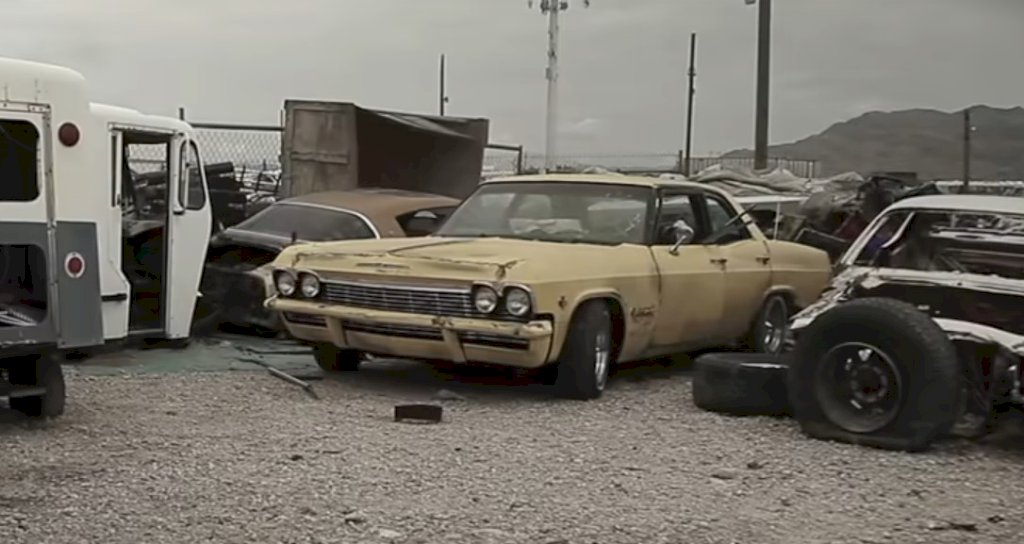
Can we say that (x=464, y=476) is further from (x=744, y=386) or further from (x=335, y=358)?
(x=335, y=358)

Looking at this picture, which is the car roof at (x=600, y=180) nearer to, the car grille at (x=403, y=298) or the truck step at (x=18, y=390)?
the car grille at (x=403, y=298)

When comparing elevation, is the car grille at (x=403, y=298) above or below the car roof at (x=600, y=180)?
below

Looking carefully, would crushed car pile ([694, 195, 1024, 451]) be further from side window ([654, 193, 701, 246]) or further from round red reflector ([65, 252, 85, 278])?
round red reflector ([65, 252, 85, 278])

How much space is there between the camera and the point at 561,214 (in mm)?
8844

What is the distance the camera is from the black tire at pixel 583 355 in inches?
306

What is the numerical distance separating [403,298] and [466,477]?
2.13m

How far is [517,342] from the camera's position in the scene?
744cm

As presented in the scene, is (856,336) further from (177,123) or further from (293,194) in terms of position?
(293,194)

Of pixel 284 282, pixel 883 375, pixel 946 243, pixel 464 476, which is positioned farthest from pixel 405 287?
pixel 946 243

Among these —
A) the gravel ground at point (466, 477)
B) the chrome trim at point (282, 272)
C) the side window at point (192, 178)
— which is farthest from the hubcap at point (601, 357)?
the side window at point (192, 178)

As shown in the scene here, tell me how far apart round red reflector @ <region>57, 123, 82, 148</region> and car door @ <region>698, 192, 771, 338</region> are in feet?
15.0

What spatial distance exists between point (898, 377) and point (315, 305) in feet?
11.9

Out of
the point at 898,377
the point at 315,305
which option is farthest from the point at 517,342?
the point at 898,377

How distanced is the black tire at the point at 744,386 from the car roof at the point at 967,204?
1.39 metres
